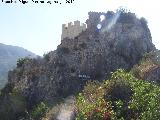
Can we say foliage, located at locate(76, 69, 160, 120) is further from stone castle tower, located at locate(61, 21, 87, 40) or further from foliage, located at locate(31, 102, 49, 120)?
stone castle tower, located at locate(61, 21, 87, 40)

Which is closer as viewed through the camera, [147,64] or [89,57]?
[147,64]

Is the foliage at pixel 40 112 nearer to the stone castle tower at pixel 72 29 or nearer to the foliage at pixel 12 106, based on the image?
the foliage at pixel 12 106

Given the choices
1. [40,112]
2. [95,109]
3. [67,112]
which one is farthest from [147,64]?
[95,109]

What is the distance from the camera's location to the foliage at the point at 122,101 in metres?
35.3

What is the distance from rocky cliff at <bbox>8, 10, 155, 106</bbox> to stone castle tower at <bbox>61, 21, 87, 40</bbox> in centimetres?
184

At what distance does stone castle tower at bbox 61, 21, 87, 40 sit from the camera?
6781 centimetres

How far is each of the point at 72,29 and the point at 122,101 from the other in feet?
99.8

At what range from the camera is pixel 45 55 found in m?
66.9

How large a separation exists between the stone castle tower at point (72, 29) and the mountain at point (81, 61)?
1.57ft

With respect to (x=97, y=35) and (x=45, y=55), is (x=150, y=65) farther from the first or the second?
(x=45, y=55)

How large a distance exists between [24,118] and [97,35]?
1863cm

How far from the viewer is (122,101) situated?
134 ft

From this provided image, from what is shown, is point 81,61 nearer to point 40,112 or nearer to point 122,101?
point 40,112

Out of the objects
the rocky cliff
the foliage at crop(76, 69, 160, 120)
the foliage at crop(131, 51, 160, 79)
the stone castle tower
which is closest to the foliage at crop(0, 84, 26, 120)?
the rocky cliff
